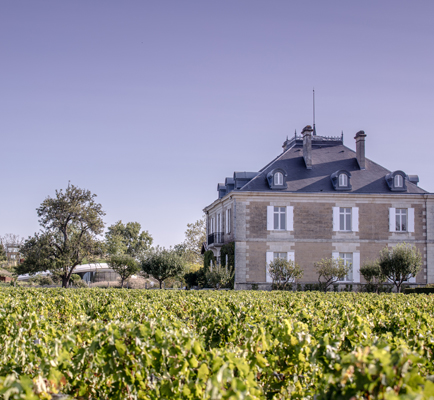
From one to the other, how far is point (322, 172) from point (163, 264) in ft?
38.6

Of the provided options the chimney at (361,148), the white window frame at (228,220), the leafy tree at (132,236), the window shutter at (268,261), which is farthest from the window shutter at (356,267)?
the leafy tree at (132,236)

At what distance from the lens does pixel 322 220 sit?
2773cm

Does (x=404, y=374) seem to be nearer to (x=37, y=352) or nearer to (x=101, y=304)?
(x=37, y=352)

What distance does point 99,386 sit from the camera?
4188 mm

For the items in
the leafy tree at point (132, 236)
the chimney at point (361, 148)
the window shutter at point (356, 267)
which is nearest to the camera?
the window shutter at point (356, 267)

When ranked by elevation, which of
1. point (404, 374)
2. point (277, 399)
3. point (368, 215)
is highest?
point (368, 215)

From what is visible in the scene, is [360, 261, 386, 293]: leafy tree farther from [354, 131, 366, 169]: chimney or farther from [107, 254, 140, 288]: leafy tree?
[107, 254, 140, 288]: leafy tree

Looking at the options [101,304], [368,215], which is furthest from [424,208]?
[101,304]

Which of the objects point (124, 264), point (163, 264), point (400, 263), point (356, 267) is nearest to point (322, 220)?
point (356, 267)

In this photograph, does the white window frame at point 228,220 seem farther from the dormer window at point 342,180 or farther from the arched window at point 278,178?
the dormer window at point 342,180

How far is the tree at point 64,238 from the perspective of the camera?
108ft

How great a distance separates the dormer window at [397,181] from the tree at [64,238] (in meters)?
20.5

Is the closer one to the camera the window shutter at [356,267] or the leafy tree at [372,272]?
the leafy tree at [372,272]

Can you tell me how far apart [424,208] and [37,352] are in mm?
27752
